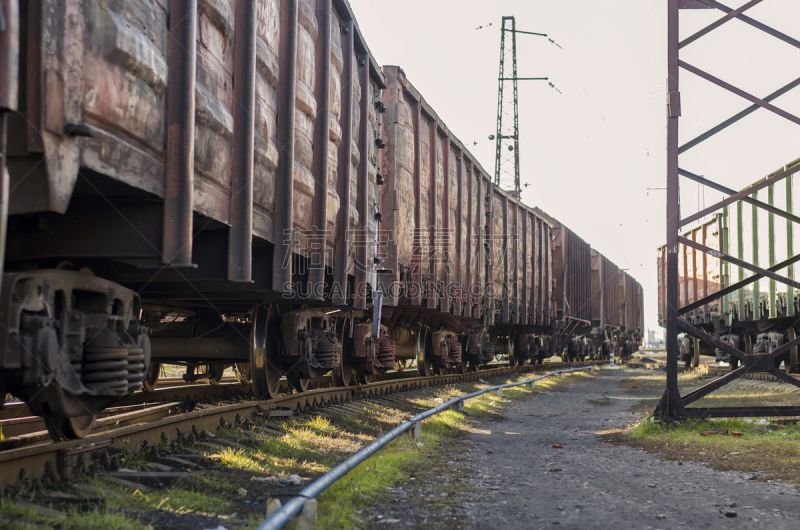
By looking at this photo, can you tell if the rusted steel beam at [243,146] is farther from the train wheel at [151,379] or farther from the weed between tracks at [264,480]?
the train wheel at [151,379]

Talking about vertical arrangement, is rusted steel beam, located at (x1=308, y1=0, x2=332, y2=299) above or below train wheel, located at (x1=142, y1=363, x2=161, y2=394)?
above

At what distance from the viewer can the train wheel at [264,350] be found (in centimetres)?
695

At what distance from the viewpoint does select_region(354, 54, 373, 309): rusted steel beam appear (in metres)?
7.93

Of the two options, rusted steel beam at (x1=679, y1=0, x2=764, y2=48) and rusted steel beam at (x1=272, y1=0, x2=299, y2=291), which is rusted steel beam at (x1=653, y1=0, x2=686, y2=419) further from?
rusted steel beam at (x1=272, y1=0, x2=299, y2=291)

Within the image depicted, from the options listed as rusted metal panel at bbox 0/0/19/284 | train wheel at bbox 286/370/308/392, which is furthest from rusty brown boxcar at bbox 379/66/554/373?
rusted metal panel at bbox 0/0/19/284

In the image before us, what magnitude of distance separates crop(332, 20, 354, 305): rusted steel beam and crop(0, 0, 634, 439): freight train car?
0.02 metres

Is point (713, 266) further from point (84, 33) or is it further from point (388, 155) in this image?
point (84, 33)

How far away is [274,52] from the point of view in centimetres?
529

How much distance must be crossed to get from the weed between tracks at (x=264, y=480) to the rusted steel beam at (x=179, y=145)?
121 cm

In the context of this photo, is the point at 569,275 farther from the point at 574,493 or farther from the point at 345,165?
the point at 574,493

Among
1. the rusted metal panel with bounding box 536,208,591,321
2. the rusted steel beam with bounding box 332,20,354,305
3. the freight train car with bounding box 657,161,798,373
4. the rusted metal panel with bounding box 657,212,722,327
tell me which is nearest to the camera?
the rusted steel beam with bounding box 332,20,354,305

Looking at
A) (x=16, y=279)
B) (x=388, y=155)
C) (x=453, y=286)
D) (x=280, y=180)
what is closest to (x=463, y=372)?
(x=453, y=286)

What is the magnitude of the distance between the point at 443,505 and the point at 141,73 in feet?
9.24

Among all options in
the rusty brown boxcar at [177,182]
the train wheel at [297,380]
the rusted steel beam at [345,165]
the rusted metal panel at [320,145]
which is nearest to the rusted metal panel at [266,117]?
the rusty brown boxcar at [177,182]
